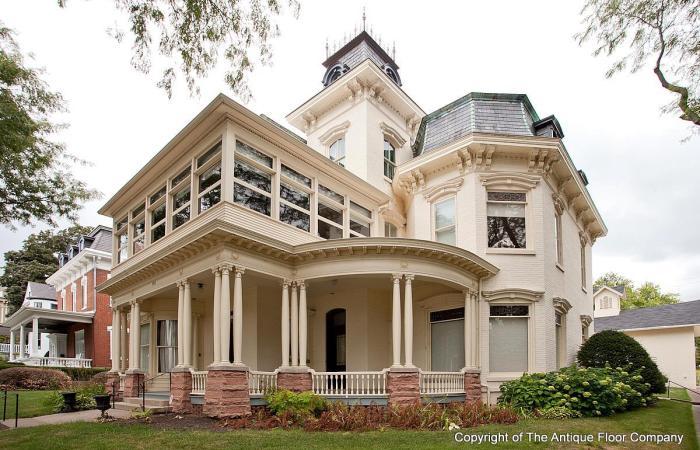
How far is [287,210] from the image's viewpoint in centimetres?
1373

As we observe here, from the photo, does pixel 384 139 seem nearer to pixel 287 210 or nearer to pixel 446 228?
pixel 446 228

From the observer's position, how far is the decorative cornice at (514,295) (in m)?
14.9

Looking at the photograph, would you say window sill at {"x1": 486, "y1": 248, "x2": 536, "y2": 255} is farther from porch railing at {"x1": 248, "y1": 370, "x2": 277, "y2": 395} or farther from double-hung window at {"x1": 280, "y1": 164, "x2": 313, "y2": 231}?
porch railing at {"x1": 248, "y1": 370, "x2": 277, "y2": 395}

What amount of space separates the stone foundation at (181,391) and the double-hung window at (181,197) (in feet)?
13.7

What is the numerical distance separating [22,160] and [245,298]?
7.64 m

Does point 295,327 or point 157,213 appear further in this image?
point 157,213

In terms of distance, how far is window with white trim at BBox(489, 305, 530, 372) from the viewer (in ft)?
48.4

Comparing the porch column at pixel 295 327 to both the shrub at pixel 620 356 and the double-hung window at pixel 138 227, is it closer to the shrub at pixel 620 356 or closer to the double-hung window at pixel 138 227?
the double-hung window at pixel 138 227

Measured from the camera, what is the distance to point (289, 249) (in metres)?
12.6

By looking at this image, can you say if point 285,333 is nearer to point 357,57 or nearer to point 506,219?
point 506,219

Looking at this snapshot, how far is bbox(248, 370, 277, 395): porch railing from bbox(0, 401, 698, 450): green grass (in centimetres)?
227

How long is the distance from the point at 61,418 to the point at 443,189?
12.8 metres

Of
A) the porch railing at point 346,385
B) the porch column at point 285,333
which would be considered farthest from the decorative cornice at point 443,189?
the porch railing at point 346,385

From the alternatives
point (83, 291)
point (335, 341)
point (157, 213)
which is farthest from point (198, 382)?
point (83, 291)
